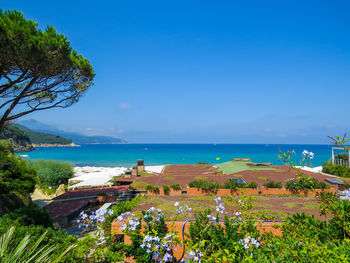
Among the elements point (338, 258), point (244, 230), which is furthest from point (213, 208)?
point (338, 258)

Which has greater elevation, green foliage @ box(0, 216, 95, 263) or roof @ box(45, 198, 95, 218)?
green foliage @ box(0, 216, 95, 263)

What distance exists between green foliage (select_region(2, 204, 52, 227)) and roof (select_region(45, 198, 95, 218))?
11.6 feet

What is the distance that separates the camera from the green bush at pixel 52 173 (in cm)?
1763

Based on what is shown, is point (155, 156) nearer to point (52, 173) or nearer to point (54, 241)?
point (52, 173)

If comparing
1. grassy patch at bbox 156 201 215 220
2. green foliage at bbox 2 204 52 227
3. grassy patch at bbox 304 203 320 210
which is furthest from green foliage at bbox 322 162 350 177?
green foliage at bbox 2 204 52 227

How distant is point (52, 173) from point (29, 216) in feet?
46.8

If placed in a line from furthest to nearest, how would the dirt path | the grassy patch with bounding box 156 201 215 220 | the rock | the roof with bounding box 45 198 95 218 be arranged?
the rock
the dirt path
the roof with bounding box 45 198 95 218
the grassy patch with bounding box 156 201 215 220

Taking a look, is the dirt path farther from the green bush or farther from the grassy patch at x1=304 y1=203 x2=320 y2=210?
the grassy patch at x1=304 y1=203 x2=320 y2=210

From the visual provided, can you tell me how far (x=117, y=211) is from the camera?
18.2ft

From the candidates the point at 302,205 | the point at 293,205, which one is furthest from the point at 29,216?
the point at 302,205

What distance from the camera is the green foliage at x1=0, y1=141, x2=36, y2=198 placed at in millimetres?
9545

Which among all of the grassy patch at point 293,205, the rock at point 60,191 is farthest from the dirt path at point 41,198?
the grassy patch at point 293,205

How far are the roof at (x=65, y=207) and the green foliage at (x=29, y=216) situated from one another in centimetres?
354

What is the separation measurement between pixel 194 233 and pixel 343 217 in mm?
2222
